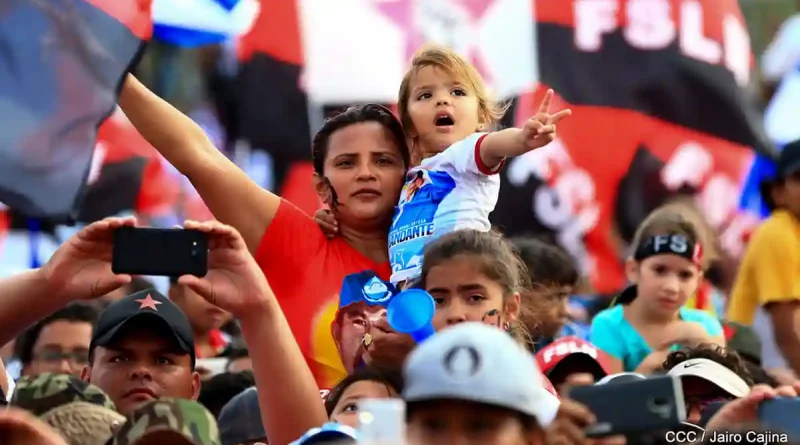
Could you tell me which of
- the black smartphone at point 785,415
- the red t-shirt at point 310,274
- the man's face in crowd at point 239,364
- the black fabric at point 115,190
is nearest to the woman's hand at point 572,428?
the black smartphone at point 785,415

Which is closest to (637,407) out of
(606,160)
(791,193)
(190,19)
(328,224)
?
(328,224)

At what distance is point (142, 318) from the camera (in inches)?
197

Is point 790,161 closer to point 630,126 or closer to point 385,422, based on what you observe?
point 630,126

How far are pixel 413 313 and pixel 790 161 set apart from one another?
12.1 ft

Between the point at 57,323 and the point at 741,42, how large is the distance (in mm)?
5445

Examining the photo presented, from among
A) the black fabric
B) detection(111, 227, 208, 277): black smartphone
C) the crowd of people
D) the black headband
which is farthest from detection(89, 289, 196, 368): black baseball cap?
the black fabric

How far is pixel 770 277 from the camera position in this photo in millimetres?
7191

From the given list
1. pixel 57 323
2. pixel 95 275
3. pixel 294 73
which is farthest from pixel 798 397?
pixel 294 73

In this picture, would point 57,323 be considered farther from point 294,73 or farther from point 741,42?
point 741,42

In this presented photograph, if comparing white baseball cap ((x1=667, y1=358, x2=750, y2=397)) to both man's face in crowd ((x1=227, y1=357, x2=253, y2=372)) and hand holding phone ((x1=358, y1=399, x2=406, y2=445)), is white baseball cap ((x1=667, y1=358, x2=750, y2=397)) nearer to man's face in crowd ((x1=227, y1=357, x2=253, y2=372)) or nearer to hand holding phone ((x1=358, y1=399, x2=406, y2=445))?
man's face in crowd ((x1=227, y1=357, x2=253, y2=372))

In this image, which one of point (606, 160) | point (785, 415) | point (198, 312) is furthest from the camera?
point (606, 160)

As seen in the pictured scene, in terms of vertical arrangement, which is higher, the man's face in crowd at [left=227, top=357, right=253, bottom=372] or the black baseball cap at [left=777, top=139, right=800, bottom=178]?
the black baseball cap at [left=777, top=139, right=800, bottom=178]

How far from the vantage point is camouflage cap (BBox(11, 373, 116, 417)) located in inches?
178

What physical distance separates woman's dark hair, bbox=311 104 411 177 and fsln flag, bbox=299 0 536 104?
4156 millimetres
